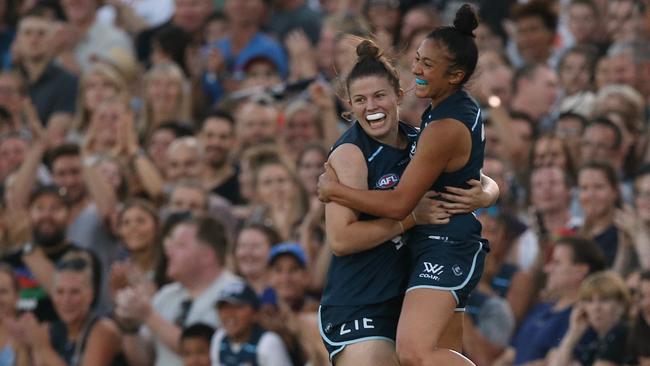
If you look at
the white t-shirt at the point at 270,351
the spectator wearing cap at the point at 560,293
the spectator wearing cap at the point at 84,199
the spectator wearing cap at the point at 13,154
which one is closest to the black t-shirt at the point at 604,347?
the spectator wearing cap at the point at 560,293

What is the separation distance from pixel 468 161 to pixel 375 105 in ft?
1.77

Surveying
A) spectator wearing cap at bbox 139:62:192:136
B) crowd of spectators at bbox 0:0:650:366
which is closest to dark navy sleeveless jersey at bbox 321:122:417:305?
crowd of spectators at bbox 0:0:650:366

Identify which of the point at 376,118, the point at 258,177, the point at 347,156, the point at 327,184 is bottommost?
the point at 258,177

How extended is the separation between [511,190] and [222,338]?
2.89 metres

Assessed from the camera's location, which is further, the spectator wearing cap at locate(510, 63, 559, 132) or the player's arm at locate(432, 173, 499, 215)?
the spectator wearing cap at locate(510, 63, 559, 132)

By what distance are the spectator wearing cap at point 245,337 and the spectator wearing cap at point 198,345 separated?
0.25 m

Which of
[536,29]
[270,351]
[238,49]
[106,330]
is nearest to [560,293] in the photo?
[270,351]

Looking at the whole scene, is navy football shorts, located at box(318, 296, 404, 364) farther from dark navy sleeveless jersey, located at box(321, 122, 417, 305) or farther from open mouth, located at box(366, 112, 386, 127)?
open mouth, located at box(366, 112, 386, 127)

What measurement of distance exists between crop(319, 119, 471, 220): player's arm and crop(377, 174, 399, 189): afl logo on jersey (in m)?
0.10

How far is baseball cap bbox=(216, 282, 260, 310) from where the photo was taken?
37.0 ft

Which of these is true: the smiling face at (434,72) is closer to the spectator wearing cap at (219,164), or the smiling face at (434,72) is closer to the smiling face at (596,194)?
the smiling face at (596,194)

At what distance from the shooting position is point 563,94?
14.6 meters

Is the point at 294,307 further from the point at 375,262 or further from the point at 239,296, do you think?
the point at 375,262

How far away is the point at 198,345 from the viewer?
11664mm
